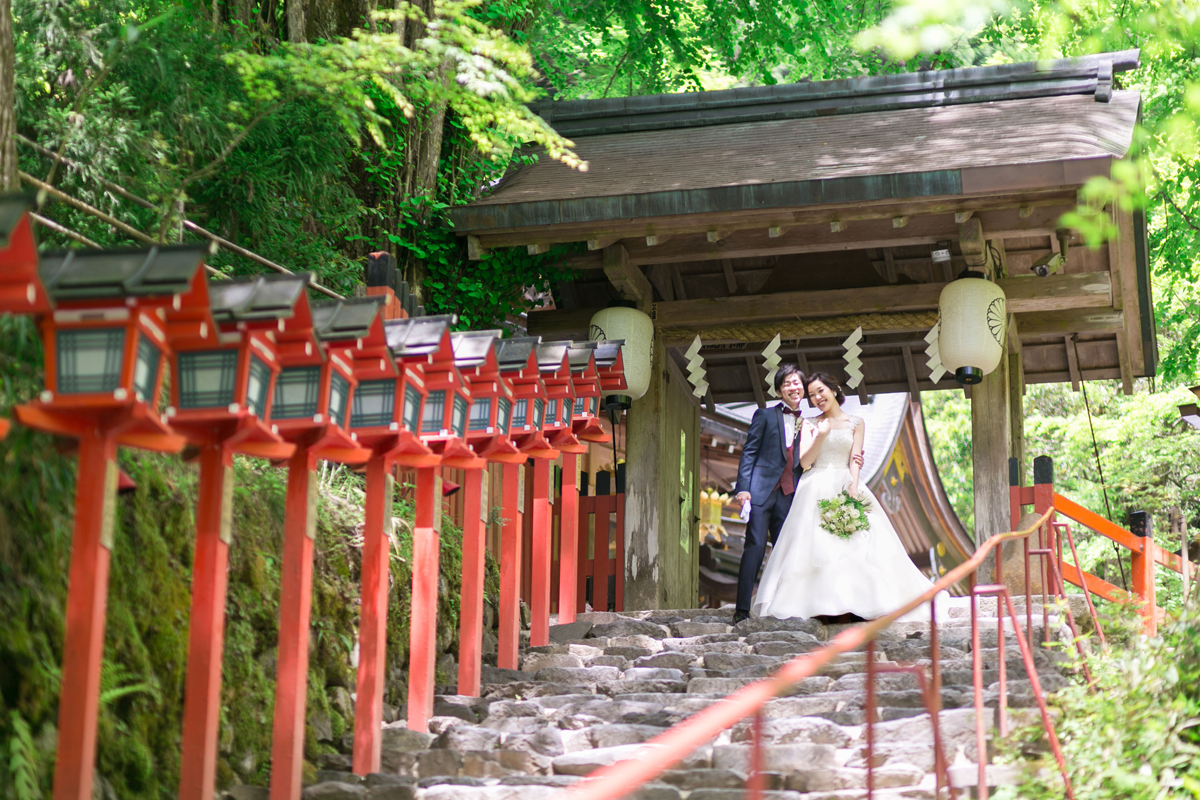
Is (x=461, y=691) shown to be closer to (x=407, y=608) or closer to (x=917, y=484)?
(x=407, y=608)

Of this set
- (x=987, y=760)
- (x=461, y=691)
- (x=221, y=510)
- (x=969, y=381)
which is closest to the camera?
(x=221, y=510)

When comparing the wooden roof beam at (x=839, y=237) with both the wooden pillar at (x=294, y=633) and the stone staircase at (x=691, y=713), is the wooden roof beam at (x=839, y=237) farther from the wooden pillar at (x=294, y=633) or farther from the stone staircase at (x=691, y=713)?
the wooden pillar at (x=294, y=633)

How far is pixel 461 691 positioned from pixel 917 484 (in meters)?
11.8

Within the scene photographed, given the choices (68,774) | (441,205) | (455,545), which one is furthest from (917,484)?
(68,774)

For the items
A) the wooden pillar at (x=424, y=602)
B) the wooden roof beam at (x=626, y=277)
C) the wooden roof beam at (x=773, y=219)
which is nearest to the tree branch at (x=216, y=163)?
the wooden pillar at (x=424, y=602)

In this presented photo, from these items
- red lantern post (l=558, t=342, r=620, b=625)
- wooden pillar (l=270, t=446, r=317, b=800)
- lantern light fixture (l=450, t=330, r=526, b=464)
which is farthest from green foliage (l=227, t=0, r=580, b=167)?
wooden pillar (l=270, t=446, r=317, b=800)

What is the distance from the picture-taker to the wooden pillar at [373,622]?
5031 mm

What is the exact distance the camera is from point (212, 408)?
13.3ft

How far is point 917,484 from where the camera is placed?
1702 centimetres

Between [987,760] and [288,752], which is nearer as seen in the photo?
[288,752]

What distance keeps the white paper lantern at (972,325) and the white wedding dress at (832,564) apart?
1.38 metres

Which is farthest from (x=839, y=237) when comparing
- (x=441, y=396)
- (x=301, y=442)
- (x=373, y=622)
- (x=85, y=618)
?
(x=85, y=618)

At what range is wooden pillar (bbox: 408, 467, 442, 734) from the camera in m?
5.66

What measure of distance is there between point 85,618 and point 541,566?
4.03m
